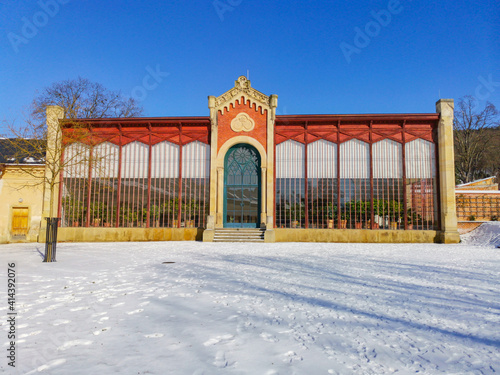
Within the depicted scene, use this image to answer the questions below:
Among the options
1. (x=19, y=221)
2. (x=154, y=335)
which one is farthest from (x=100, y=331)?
(x=19, y=221)

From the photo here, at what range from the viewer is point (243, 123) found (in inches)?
698

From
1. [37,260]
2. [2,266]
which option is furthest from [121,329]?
[37,260]

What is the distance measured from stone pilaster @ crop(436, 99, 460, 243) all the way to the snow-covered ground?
9.85 metres

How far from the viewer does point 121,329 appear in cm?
377

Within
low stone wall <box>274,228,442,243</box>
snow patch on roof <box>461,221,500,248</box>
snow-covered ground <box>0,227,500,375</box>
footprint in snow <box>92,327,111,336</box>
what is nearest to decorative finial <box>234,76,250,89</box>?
low stone wall <box>274,228,442,243</box>

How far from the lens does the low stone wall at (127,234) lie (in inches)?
671

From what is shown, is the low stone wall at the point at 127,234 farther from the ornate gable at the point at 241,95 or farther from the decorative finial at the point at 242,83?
the decorative finial at the point at 242,83

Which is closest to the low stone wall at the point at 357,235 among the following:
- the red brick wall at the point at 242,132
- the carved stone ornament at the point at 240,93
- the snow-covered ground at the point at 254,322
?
the red brick wall at the point at 242,132

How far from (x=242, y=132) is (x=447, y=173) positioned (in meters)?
11.2

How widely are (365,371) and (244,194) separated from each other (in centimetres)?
1520

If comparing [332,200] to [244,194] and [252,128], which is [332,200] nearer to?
[244,194]

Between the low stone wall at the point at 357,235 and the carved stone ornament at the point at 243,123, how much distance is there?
5901 millimetres

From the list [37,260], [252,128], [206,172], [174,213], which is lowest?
[37,260]

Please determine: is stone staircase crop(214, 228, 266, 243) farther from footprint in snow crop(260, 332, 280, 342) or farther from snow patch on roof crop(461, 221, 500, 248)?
footprint in snow crop(260, 332, 280, 342)
